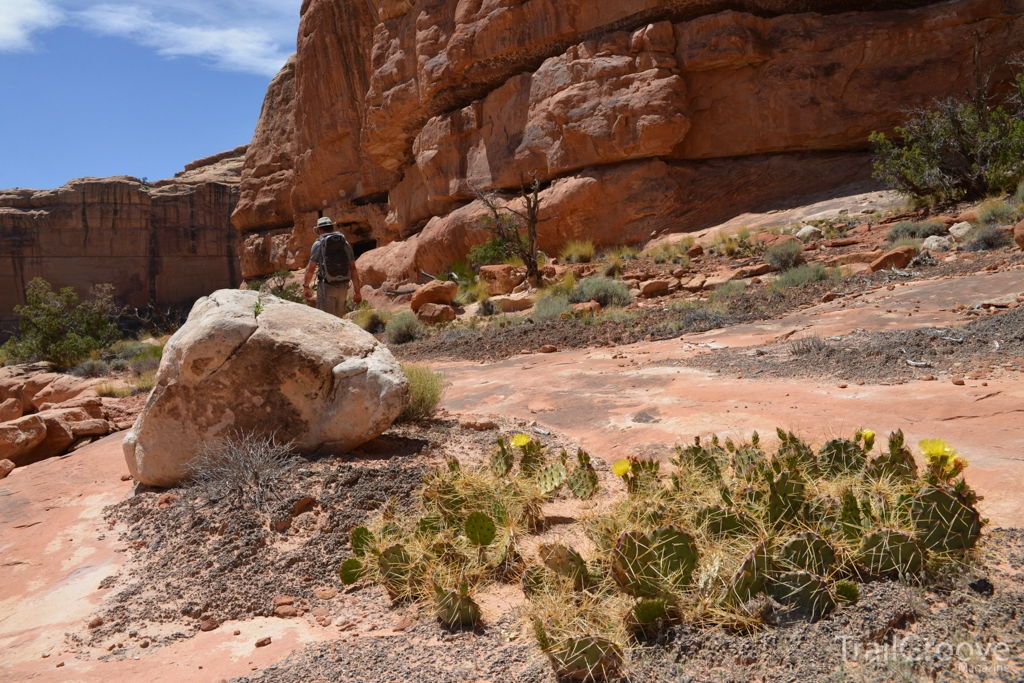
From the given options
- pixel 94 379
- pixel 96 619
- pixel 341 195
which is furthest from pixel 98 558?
pixel 341 195

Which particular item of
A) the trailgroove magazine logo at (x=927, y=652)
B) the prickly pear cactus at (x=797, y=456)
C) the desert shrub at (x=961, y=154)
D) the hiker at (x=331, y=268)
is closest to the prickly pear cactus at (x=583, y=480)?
the prickly pear cactus at (x=797, y=456)

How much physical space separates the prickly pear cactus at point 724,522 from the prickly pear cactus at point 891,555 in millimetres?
349

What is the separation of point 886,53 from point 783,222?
4417 millimetres

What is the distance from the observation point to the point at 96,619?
2807mm

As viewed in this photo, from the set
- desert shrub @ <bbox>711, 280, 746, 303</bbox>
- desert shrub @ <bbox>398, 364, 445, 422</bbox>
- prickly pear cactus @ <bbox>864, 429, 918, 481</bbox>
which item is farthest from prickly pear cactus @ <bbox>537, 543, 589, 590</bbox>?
desert shrub @ <bbox>711, 280, 746, 303</bbox>

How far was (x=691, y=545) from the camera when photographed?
7.51 ft

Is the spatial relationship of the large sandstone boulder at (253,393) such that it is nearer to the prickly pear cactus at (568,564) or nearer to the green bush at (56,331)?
the prickly pear cactus at (568,564)

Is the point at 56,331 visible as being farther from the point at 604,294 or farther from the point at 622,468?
the point at 622,468

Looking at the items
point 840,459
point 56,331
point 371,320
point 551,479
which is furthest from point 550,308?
point 56,331

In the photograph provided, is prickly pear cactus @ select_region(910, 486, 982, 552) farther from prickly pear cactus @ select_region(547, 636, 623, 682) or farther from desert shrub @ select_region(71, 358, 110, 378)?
desert shrub @ select_region(71, 358, 110, 378)

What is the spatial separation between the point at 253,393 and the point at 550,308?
24.4 ft

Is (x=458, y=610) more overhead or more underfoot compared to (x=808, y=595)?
more underfoot

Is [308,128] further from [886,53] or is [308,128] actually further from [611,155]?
[886,53]

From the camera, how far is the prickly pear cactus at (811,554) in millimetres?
2146
